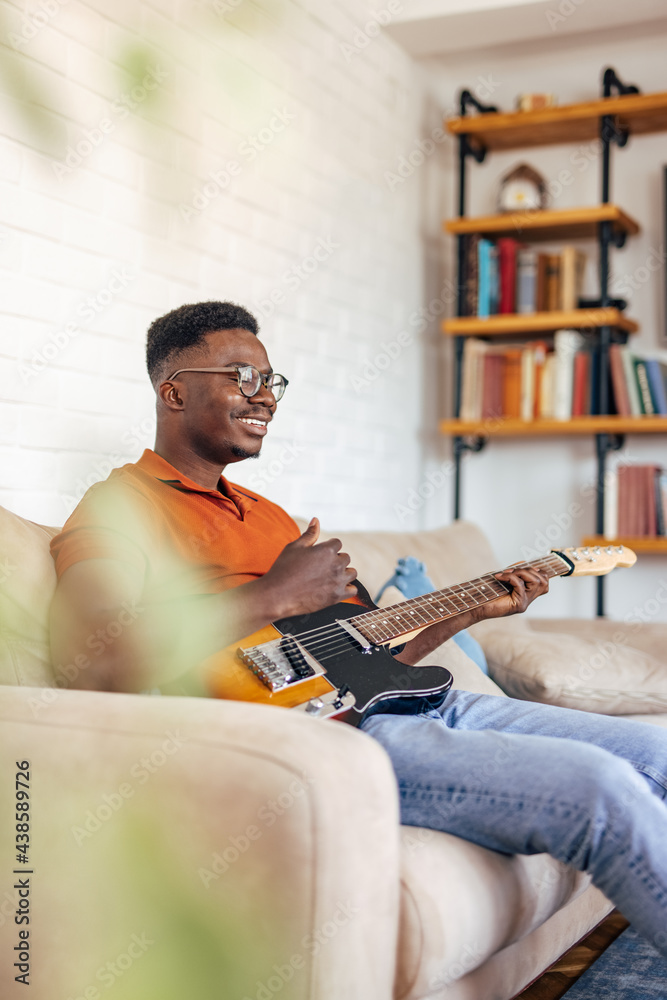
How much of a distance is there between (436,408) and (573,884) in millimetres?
Result: 2523

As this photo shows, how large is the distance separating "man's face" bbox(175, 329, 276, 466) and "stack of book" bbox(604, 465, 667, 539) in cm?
193

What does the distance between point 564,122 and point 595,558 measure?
85.2 inches

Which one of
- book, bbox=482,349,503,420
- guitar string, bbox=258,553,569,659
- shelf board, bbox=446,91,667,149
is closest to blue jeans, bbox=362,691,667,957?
guitar string, bbox=258,553,569,659

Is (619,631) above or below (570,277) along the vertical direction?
below

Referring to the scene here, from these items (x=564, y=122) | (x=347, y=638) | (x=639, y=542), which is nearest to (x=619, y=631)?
(x=639, y=542)

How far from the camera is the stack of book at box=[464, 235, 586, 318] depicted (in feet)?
10.7

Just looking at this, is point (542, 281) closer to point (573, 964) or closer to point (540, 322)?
point (540, 322)

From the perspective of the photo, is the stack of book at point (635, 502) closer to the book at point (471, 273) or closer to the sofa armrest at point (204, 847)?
the book at point (471, 273)

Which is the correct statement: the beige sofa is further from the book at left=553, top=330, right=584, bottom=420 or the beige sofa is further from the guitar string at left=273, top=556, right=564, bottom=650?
the book at left=553, top=330, right=584, bottom=420

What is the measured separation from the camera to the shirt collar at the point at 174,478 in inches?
55.4

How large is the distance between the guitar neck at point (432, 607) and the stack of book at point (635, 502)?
1649 mm

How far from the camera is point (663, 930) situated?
973mm

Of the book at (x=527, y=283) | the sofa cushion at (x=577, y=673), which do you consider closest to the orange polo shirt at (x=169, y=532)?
the sofa cushion at (x=577, y=673)

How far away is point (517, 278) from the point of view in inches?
130
